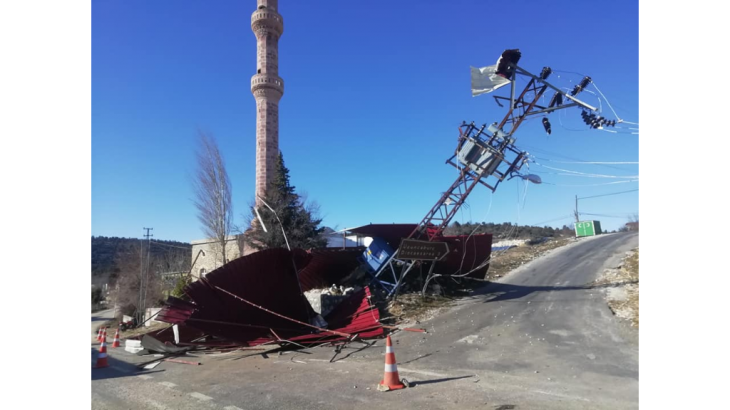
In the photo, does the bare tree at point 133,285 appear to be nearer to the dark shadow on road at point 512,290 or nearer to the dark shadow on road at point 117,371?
the dark shadow on road at point 117,371

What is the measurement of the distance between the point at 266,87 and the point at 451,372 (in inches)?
1381

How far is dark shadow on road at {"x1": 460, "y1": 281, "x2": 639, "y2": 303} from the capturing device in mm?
13625

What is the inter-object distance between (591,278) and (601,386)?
11523mm

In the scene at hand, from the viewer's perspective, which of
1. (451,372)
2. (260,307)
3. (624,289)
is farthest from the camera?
(624,289)

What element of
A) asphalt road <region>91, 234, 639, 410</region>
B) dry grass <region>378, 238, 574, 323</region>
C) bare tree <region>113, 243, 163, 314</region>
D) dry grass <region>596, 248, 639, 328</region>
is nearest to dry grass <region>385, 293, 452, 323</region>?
dry grass <region>378, 238, 574, 323</region>

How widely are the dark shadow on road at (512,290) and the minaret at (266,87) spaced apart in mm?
25021

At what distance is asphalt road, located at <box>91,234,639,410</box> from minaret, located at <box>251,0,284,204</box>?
26.3 metres

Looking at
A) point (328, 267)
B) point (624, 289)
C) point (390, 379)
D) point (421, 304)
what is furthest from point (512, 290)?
point (390, 379)

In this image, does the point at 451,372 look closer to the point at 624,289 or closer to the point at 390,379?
the point at 390,379

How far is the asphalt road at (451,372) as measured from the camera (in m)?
5.35

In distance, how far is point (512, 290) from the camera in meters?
15.1

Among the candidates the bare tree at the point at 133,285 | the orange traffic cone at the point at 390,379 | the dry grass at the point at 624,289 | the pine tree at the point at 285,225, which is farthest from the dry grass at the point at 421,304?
the bare tree at the point at 133,285

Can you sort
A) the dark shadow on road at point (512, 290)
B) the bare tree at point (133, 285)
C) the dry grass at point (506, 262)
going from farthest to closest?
1. the bare tree at point (133, 285)
2. the dry grass at point (506, 262)
3. the dark shadow on road at point (512, 290)
